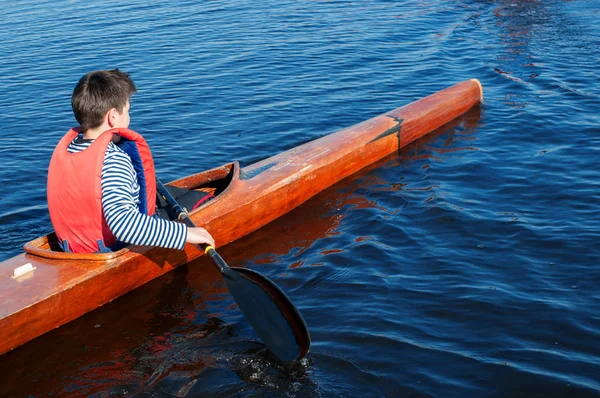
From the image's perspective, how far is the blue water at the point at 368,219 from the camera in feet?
12.0

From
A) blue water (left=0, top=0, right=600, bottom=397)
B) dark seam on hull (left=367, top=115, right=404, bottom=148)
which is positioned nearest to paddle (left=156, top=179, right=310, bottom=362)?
blue water (left=0, top=0, right=600, bottom=397)

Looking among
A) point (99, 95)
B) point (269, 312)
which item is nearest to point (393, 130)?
point (269, 312)

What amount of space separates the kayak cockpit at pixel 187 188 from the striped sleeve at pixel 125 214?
0.41 meters

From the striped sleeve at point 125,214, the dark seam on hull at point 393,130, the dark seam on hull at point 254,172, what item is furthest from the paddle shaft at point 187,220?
the dark seam on hull at point 393,130

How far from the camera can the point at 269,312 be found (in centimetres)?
374

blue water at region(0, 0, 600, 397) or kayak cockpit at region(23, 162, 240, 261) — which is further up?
kayak cockpit at region(23, 162, 240, 261)

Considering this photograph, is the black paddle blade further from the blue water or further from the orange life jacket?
the orange life jacket

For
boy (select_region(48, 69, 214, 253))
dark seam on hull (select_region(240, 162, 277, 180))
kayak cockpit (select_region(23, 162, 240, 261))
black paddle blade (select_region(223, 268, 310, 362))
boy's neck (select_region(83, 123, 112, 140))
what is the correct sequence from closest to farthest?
1. black paddle blade (select_region(223, 268, 310, 362))
2. boy (select_region(48, 69, 214, 253))
3. boy's neck (select_region(83, 123, 112, 140))
4. kayak cockpit (select_region(23, 162, 240, 261))
5. dark seam on hull (select_region(240, 162, 277, 180))

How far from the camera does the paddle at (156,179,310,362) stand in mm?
3573

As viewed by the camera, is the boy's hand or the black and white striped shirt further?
the boy's hand

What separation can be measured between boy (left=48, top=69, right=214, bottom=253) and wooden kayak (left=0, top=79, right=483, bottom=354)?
275 millimetres

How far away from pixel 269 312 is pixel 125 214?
3.05ft

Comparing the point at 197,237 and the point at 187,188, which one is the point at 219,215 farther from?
the point at 197,237

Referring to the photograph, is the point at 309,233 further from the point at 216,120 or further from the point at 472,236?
the point at 216,120
